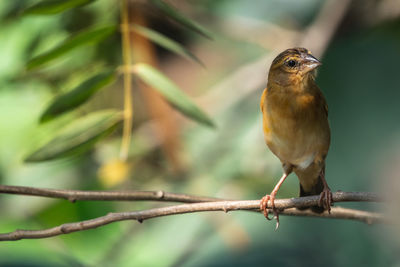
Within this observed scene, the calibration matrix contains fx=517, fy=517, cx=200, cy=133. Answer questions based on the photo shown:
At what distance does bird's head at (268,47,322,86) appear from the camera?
2.19m

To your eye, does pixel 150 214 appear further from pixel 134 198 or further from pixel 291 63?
pixel 291 63

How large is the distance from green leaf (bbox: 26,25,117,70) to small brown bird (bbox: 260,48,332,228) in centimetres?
75

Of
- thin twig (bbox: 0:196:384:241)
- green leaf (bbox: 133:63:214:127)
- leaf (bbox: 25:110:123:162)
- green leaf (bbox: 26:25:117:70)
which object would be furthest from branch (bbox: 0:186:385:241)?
green leaf (bbox: 26:25:117:70)

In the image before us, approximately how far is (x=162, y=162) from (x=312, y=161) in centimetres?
151

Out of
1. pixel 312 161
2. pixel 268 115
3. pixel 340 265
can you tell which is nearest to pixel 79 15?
pixel 268 115

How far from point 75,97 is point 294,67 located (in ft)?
3.07

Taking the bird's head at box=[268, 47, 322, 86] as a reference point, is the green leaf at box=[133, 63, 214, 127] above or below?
below

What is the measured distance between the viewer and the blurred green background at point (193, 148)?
3.09 meters

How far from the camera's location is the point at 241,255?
326 centimetres

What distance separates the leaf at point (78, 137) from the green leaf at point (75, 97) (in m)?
0.07

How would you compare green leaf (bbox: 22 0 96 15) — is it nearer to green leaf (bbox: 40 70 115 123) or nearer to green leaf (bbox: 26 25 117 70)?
green leaf (bbox: 26 25 117 70)

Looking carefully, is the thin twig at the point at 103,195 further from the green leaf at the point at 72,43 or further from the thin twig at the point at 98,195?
the green leaf at the point at 72,43

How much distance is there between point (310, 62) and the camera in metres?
2.17

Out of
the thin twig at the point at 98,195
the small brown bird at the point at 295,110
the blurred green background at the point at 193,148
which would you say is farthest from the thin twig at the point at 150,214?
the blurred green background at the point at 193,148
